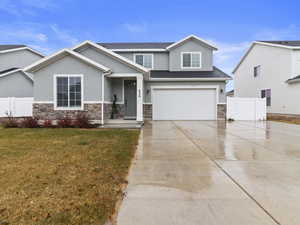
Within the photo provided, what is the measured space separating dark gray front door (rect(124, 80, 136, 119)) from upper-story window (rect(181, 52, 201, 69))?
17.6ft

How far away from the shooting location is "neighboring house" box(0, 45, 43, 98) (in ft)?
55.0

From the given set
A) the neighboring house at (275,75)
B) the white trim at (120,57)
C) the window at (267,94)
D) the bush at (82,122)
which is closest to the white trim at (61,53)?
the white trim at (120,57)

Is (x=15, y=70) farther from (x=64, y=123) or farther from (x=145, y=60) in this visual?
(x=145, y=60)

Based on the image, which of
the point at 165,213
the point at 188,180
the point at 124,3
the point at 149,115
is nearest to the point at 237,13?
the point at 124,3

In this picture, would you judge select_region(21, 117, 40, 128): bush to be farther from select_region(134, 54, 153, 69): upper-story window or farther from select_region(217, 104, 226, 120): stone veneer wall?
select_region(217, 104, 226, 120): stone veneer wall

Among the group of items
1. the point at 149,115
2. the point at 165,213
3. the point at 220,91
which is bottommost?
the point at 165,213

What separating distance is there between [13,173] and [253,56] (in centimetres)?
2470

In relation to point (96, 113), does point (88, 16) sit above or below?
above

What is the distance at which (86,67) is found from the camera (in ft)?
38.5

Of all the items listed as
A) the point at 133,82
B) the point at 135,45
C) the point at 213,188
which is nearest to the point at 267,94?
the point at 135,45

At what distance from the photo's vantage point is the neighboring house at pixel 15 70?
16.8 meters

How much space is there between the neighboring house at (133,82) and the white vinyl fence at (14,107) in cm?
287

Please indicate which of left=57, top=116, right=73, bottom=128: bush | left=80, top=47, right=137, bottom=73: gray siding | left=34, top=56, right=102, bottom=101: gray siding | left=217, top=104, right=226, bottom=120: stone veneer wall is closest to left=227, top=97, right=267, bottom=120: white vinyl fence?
left=217, top=104, right=226, bottom=120: stone veneer wall

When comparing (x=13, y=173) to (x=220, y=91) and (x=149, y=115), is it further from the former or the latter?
(x=220, y=91)
